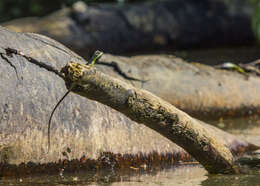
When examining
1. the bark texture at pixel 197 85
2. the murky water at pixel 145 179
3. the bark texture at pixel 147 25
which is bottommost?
the murky water at pixel 145 179

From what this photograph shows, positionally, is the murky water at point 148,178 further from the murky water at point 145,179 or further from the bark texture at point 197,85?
the bark texture at point 197,85

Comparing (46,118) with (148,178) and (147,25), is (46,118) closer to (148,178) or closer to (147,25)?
(148,178)

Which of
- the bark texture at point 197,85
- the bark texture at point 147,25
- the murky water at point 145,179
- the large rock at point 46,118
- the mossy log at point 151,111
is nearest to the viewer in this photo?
the mossy log at point 151,111

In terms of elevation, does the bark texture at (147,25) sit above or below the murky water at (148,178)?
above

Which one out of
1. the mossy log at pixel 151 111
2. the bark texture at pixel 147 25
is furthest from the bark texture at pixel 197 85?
the bark texture at pixel 147 25

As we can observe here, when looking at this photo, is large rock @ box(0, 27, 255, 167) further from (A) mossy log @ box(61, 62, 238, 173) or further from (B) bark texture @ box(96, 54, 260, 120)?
(B) bark texture @ box(96, 54, 260, 120)

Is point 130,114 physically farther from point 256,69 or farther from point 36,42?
point 256,69
